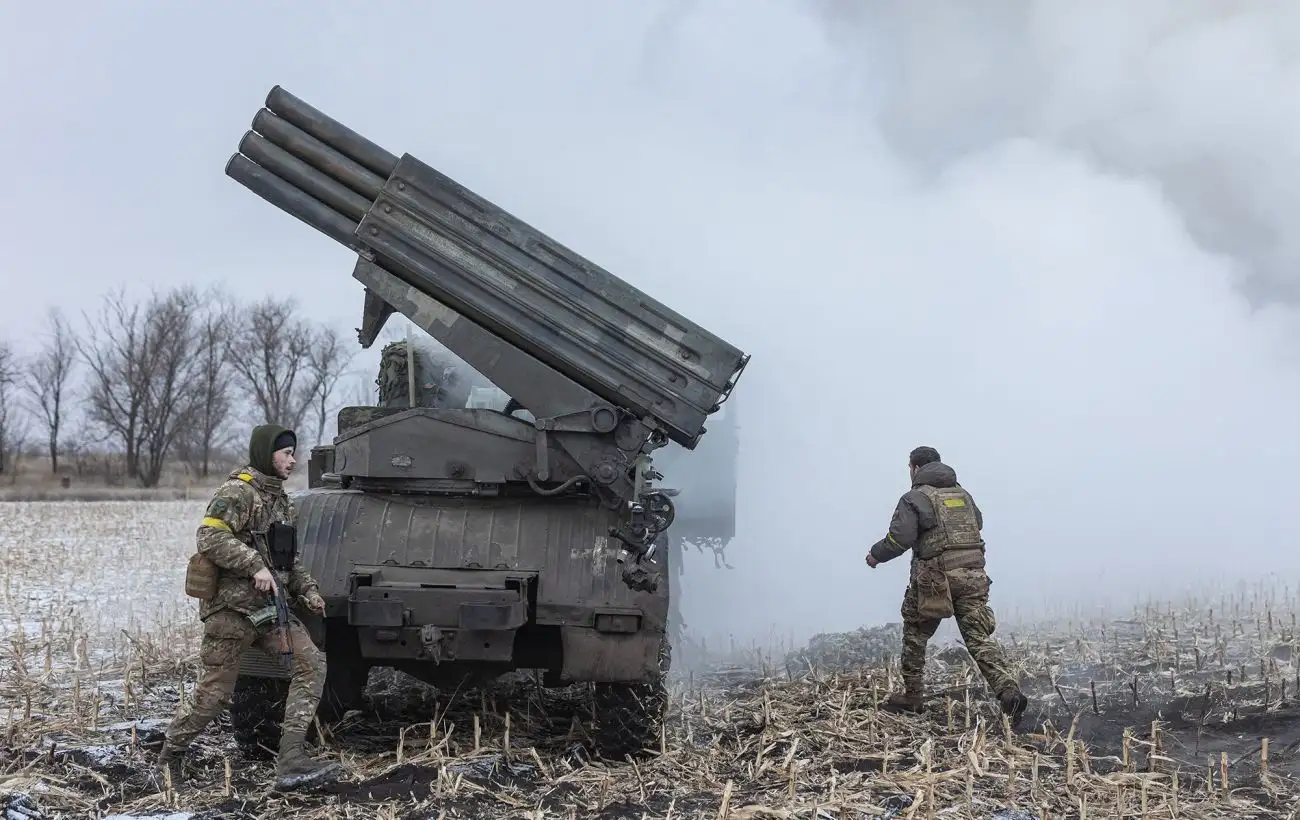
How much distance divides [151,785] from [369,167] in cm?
380

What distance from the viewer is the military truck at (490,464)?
19.8ft

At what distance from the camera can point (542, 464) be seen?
6.54 metres

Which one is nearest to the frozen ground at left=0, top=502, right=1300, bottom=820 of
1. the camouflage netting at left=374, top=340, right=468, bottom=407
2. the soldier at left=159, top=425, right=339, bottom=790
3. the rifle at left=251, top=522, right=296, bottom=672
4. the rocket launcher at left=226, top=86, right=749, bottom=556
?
the soldier at left=159, top=425, right=339, bottom=790

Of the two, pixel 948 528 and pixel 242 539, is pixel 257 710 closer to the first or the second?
pixel 242 539

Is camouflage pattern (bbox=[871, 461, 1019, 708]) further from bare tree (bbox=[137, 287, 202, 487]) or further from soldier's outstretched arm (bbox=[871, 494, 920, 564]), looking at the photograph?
bare tree (bbox=[137, 287, 202, 487])

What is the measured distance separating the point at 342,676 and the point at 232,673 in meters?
1.46

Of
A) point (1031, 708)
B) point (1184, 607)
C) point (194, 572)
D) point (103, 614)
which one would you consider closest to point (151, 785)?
point (194, 572)

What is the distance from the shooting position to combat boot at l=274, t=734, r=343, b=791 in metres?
5.62

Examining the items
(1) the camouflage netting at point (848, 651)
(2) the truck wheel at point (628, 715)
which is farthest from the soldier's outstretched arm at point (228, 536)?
(1) the camouflage netting at point (848, 651)

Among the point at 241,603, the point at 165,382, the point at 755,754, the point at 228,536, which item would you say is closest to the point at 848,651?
the point at 755,754

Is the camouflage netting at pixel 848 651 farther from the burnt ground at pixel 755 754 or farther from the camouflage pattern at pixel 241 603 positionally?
the camouflage pattern at pixel 241 603

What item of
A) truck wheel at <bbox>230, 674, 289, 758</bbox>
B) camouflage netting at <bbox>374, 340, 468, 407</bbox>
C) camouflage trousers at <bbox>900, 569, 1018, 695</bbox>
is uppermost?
camouflage netting at <bbox>374, 340, 468, 407</bbox>

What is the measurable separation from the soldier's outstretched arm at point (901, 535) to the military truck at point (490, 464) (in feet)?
5.19

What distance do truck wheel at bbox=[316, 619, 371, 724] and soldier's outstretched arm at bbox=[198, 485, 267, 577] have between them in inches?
44.8
